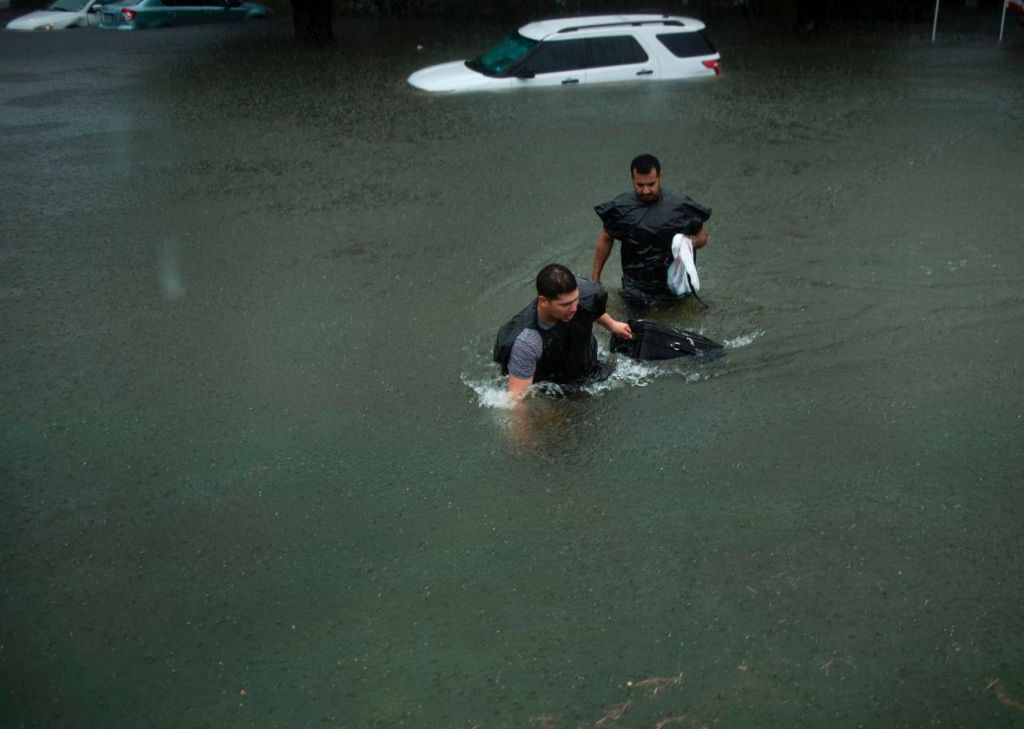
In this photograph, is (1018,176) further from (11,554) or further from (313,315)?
(11,554)

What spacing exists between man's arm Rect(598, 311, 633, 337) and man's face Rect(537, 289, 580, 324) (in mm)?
368

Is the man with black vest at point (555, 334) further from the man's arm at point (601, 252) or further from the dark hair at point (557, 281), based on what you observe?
the man's arm at point (601, 252)

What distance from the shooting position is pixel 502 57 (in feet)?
50.9

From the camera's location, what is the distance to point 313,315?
336 inches

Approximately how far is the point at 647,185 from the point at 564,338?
64.3 inches

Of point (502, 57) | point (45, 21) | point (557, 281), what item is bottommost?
point (45, 21)

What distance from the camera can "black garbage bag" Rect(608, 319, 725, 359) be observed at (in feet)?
24.1

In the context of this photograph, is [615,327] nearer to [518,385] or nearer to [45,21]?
[518,385]

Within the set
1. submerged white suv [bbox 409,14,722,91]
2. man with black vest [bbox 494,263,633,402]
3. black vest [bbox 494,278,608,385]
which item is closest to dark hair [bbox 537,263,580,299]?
man with black vest [bbox 494,263,633,402]

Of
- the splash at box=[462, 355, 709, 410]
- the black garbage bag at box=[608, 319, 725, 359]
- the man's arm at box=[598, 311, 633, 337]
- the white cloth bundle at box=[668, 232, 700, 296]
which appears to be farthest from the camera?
the white cloth bundle at box=[668, 232, 700, 296]

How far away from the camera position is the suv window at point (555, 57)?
1504 centimetres

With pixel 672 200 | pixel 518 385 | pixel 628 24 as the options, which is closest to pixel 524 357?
pixel 518 385

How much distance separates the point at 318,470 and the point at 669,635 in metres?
2.40

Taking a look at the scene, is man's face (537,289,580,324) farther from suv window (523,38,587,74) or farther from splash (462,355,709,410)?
suv window (523,38,587,74)
